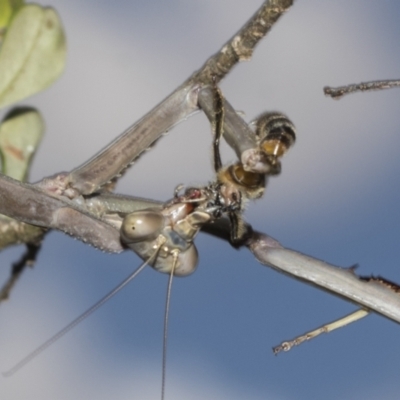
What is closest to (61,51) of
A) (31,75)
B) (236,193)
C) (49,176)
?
(31,75)

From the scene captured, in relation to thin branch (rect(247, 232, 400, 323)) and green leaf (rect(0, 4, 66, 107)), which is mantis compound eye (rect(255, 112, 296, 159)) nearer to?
thin branch (rect(247, 232, 400, 323))

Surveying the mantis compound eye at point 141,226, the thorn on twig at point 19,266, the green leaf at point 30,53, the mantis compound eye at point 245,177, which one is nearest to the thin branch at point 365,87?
the mantis compound eye at point 245,177

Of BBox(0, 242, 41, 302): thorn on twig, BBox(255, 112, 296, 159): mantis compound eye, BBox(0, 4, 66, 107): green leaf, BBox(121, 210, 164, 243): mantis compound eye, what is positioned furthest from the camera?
BBox(0, 242, 41, 302): thorn on twig

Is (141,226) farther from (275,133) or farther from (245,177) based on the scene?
(275,133)

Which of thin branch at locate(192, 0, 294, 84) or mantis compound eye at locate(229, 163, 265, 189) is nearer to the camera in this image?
mantis compound eye at locate(229, 163, 265, 189)

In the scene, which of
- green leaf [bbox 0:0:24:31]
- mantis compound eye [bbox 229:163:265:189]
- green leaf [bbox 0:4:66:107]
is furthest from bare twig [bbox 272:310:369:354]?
green leaf [bbox 0:0:24:31]
